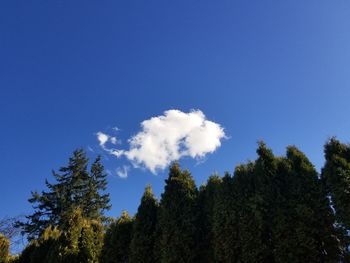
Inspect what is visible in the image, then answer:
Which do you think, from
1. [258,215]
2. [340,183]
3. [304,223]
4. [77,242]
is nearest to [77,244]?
[77,242]

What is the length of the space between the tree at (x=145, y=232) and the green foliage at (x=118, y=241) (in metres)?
1.09

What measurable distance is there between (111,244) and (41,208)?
31.9 metres

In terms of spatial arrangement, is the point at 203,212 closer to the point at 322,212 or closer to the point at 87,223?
the point at 322,212

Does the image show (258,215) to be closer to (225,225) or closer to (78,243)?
(225,225)

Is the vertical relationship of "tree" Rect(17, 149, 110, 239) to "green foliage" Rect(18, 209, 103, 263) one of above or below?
above

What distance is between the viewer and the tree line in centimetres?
1110

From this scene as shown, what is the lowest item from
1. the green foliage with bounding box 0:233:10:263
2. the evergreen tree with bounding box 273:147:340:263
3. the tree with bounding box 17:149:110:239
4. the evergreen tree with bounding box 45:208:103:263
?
the evergreen tree with bounding box 273:147:340:263

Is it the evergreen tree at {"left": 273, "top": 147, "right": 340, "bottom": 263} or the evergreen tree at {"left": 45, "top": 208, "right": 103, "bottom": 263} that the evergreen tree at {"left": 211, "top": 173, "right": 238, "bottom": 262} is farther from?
the evergreen tree at {"left": 45, "top": 208, "right": 103, "bottom": 263}

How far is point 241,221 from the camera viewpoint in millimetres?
12352

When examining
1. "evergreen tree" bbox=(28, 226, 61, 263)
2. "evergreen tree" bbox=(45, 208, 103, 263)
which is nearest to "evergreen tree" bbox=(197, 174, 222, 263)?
"evergreen tree" bbox=(45, 208, 103, 263)

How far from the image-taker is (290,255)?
1093 centimetres

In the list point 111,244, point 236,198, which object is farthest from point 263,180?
point 111,244

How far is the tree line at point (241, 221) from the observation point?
11.1 metres

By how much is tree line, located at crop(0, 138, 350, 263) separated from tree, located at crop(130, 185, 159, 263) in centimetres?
4
